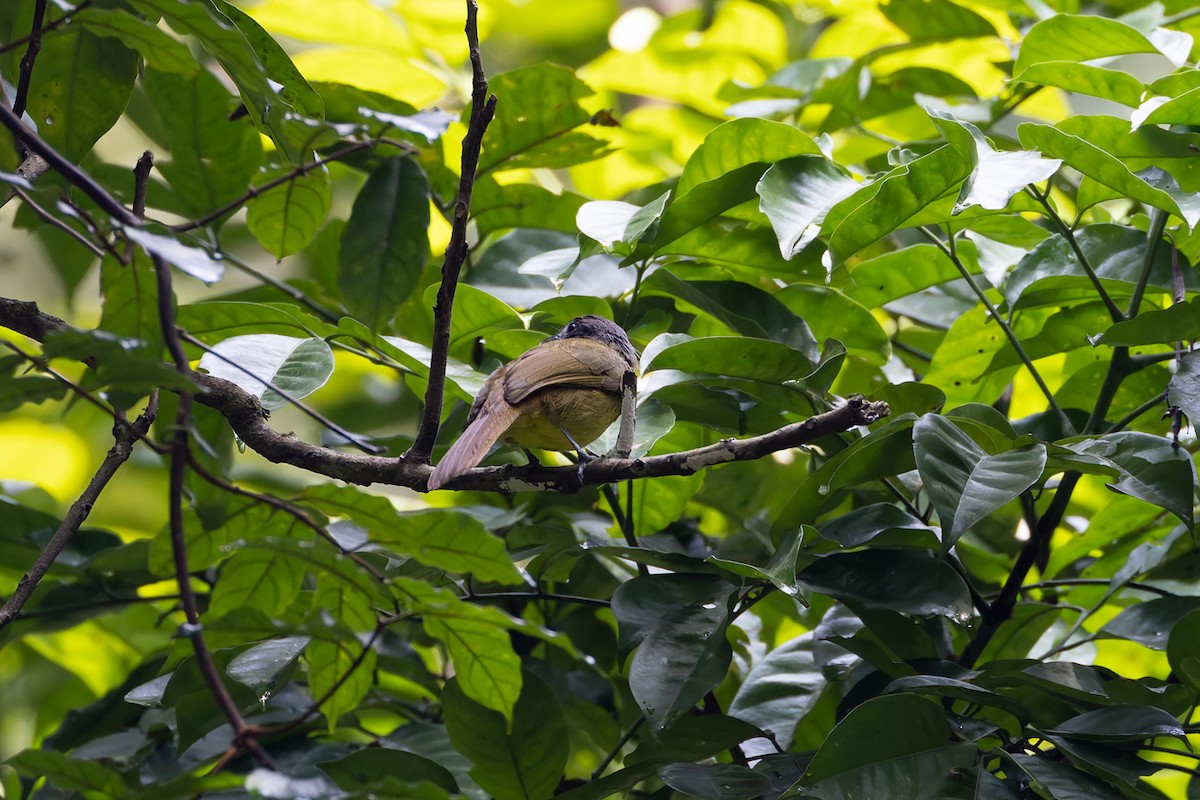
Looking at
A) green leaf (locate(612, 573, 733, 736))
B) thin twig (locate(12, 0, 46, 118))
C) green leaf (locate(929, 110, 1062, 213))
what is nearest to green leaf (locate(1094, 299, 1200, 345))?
green leaf (locate(929, 110, 1062, 213))

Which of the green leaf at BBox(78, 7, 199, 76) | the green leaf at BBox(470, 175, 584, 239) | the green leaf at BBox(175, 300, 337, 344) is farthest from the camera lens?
the green leaf at BBox(470, 175, 584, 239)

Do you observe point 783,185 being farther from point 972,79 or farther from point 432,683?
point 972,79

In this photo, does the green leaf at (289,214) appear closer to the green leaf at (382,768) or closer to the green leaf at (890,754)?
the green leaf at (382,768)

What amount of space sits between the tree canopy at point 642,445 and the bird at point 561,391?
0.23ft

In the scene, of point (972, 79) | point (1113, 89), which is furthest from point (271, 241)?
point (972, 79)

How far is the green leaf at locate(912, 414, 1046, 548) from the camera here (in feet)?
4.44

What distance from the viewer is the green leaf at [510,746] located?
5.85 feet

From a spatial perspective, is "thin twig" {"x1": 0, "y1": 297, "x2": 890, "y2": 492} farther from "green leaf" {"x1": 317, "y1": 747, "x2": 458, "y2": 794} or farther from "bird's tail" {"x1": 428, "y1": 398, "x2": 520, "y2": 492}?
"green leaf" {"x1": 317, "y1": 747, "x2": 458, "y2": 794}

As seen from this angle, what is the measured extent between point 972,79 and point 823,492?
2.73 metres

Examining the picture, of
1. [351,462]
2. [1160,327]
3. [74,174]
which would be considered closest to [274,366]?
[351,462]

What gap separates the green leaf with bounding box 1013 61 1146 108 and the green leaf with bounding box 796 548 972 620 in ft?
3.09

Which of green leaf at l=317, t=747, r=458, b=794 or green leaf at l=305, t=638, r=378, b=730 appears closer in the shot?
green leaf at l=305, t=638, r=378, b=730

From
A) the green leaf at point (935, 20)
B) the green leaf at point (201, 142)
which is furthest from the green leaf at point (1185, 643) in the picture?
the green leaf at point (201, 142)

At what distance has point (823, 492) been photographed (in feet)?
5.43
